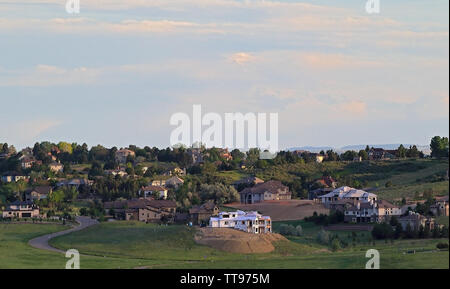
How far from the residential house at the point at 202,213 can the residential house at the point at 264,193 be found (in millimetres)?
15775

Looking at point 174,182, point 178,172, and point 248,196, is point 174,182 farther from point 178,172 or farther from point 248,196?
point 248,196

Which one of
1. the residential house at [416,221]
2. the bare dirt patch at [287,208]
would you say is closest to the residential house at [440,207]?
the residential house at [416,221]

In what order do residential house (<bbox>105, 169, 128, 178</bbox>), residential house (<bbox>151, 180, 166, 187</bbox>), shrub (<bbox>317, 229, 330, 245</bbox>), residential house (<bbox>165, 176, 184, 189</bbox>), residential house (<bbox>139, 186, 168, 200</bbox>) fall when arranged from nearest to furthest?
shrub (<bbox>317, 229, 330, 245</bbox>)
residential house (<bbox>139, 186, 168, 200</bbox>)
residential house (<bbox>165, 176, 184, 189</bbox>)
residential house (<bbox>151, 180, 166, 187</bbox>)
residential house (<bbox>105, 169, 128, 178</bbox>)

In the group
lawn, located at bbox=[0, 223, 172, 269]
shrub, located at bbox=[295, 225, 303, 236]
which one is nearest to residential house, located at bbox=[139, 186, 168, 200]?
lawn, located at bbox=[0, 223, 172, 269]

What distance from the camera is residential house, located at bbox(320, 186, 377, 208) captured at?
416 feet

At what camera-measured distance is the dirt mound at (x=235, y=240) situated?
96.1m

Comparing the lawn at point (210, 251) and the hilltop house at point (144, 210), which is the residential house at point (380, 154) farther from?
the lawn at point (210, 251)

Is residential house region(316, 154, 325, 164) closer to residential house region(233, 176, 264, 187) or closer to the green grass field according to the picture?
residential house region(233, 176, 264, 187)

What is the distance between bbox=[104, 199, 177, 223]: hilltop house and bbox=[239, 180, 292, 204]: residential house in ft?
41.5

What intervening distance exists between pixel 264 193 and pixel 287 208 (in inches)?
542

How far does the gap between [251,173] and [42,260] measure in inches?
3391

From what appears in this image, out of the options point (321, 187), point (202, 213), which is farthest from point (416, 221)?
point (321, 187)
